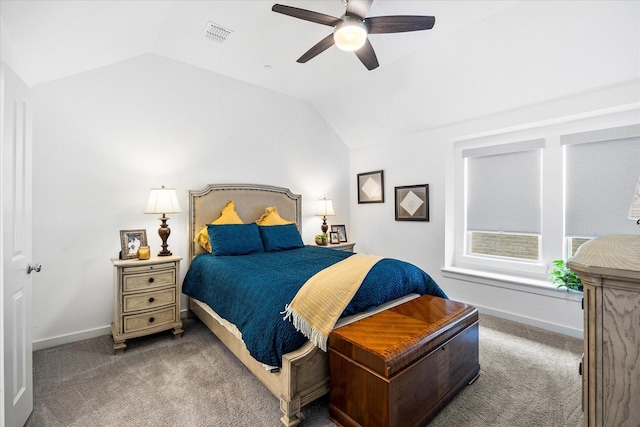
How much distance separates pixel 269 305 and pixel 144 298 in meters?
1.58

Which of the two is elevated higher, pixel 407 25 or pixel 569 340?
pixel 407 25

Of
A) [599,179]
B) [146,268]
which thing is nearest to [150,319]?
[146,268]

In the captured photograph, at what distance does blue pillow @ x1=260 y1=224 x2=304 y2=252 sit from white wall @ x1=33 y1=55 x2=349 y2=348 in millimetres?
839

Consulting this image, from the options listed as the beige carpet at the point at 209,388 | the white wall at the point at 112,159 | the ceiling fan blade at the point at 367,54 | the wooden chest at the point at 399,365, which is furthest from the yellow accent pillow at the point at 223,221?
the ceiling fan blade at the point at 367,54

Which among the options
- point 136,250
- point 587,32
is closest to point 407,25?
point 587,32

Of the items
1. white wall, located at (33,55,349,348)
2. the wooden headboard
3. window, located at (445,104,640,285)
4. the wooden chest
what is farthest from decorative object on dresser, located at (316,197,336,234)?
the wooden chest

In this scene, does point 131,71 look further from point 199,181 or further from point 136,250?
point 136,250

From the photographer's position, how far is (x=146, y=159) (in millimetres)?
3191

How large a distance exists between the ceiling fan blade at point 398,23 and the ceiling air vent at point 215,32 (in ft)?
5.12

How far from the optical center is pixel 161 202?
291cm

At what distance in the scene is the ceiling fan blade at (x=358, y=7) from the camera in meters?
1.93

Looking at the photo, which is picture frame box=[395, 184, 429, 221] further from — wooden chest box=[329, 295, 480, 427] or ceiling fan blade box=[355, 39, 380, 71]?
wooden chest box=[329, 295, 480, 427]

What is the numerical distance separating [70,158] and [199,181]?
1.21 meters

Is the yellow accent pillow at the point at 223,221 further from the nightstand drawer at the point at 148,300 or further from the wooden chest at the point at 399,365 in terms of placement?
the wooden chest at the point at 399,365
